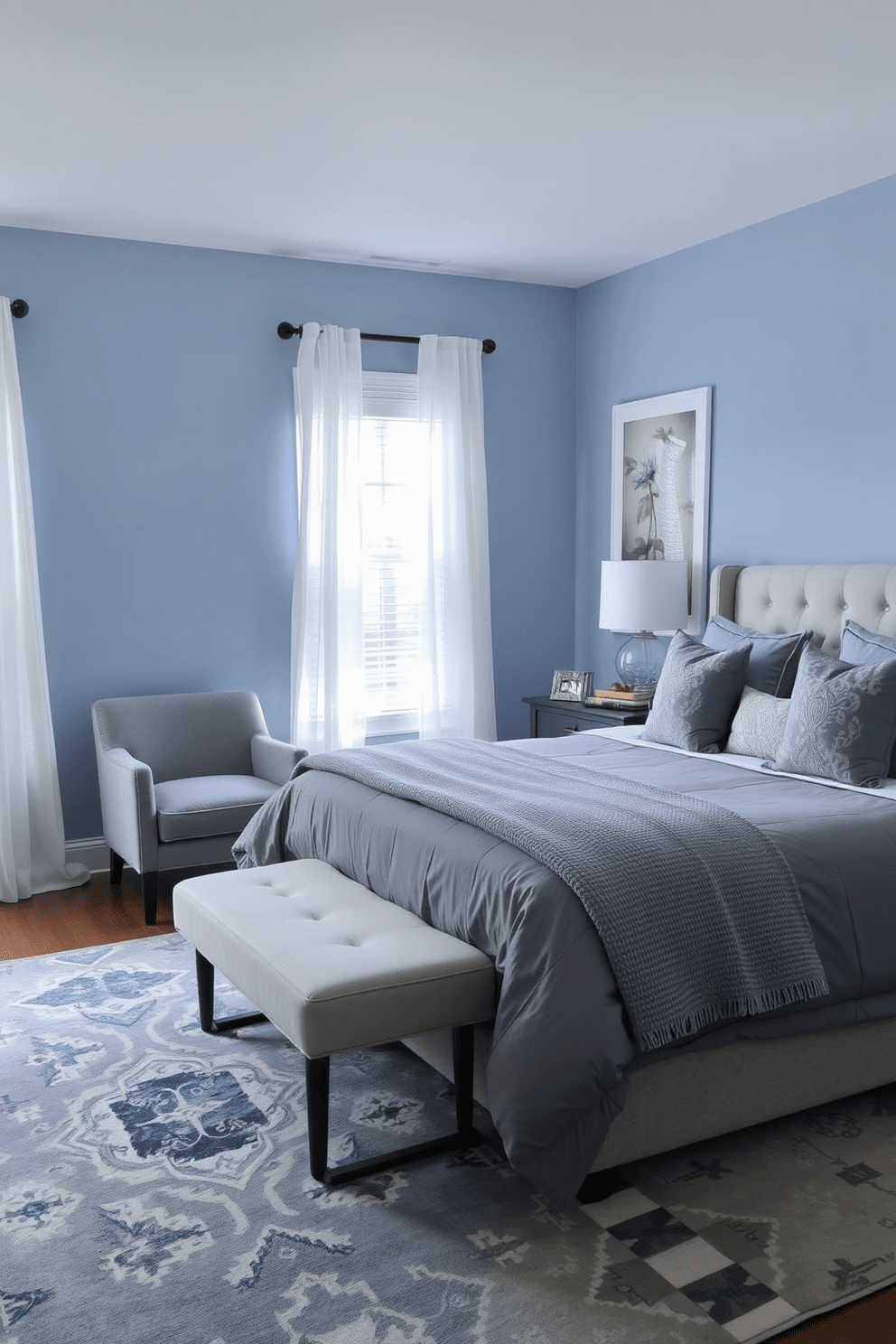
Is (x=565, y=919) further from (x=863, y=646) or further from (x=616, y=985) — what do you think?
(x=863, y=646)

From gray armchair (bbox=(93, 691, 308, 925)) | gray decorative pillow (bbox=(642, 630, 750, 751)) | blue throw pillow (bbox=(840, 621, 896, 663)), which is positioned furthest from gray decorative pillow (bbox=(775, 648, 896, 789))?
gray armchair (bbox=(93, 691, 308, 925))

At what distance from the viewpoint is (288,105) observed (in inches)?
137

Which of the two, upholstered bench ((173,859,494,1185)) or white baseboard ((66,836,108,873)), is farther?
white baseboard ((66,836,108,873))

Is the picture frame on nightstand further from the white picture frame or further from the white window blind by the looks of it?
the white window blind

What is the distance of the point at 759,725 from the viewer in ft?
12.6

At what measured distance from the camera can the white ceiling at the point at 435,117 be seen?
2.93m

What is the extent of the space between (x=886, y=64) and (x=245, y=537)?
324 cm

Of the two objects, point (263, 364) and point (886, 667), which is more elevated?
point (263, 364)

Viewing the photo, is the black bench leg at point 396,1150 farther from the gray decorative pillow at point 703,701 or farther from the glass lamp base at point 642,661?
the glass lamp base at point 642,661

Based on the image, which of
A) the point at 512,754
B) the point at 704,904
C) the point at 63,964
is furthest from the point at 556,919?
the point at 63,964

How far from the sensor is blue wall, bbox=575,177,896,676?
425 centimetres

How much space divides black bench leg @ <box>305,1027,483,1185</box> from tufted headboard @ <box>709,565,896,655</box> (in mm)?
2348

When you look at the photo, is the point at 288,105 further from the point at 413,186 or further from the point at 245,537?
the point at 245,537

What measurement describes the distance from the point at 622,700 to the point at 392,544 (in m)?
1.39
